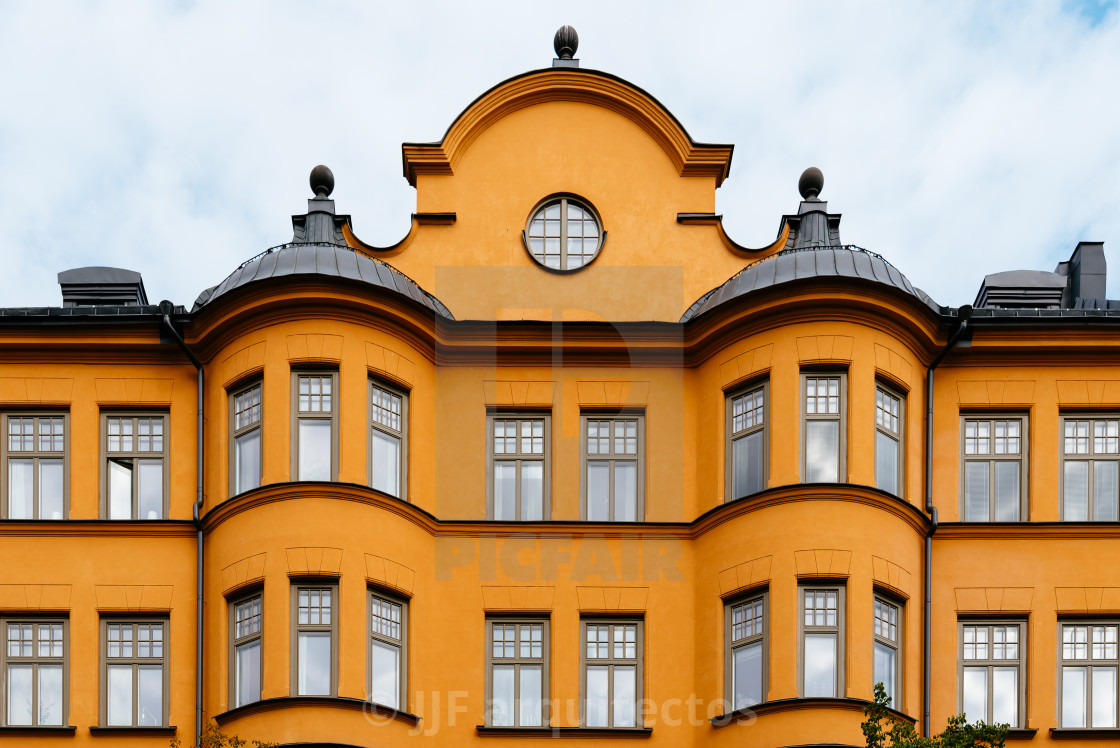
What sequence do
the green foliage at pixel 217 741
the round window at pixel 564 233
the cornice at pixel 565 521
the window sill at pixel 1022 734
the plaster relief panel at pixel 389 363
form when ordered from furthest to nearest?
the round window at pixel 564 233
the plaster relief panel at pixel 389 363
the window sill at pixel 1022 734
the cornice at pixel 565 521
the green foliage at pixel 217 741

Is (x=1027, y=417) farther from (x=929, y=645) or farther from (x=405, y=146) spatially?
(x=405, y=146)

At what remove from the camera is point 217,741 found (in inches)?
1214

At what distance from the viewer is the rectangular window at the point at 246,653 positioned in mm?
33188

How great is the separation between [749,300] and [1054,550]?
21.3 feet

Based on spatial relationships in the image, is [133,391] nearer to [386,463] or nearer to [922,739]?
[386,463]

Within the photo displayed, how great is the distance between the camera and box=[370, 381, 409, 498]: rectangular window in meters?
34.6

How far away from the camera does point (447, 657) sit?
34.2 meters

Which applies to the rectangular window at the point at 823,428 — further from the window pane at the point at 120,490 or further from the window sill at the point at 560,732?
the window pane at the point at 120,490

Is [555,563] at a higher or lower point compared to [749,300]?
lower

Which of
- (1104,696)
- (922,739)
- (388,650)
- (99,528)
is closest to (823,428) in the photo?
(1104,696)

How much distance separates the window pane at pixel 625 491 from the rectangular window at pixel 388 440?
3.57 metres

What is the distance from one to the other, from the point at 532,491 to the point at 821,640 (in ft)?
18.4

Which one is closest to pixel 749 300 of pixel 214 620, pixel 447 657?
pixel 447 657

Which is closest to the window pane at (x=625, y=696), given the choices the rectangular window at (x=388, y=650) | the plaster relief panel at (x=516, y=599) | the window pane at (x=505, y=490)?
the plaster relief panel at (x=516, y=599)
